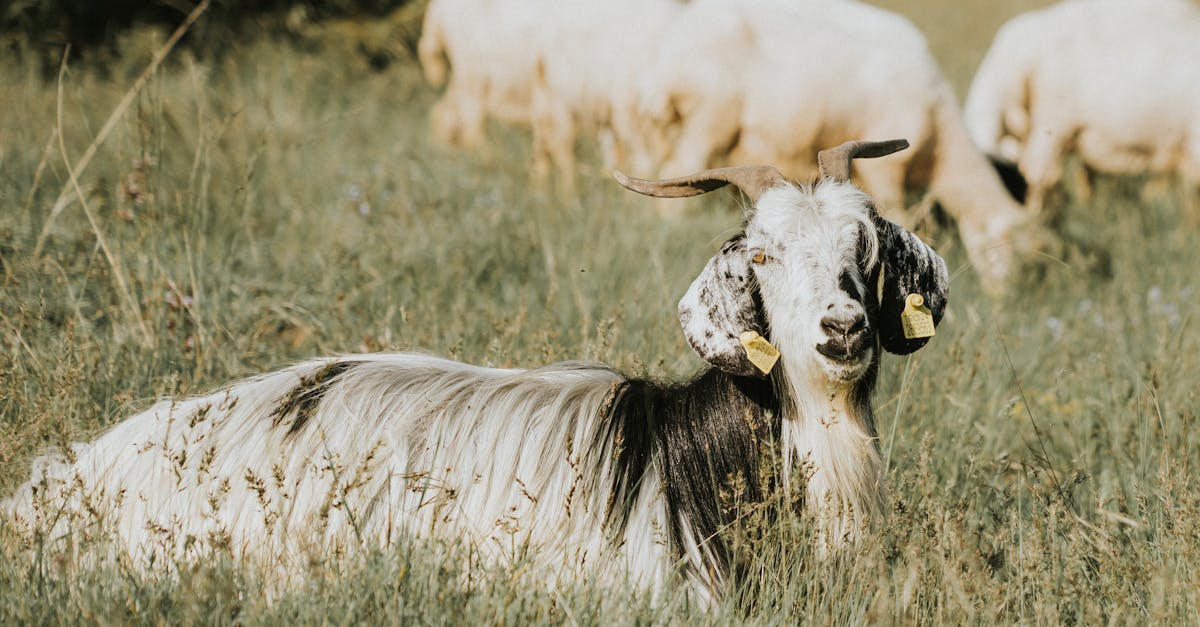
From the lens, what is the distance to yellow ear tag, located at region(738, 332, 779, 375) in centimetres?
298

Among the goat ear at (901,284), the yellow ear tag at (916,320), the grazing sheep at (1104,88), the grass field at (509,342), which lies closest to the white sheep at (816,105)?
the grass field at (509,342)

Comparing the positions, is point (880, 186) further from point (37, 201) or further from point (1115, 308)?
point (37, 201)

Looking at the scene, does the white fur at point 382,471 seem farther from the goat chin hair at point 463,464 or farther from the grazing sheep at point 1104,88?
the grazing sheep at point 1104,88

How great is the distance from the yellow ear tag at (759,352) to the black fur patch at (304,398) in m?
1.21

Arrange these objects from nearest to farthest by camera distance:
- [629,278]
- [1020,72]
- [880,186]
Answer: [629,278], [880,186], [1020,72]

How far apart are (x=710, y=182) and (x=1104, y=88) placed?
19.2ft

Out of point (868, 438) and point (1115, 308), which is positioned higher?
point (868, 438)

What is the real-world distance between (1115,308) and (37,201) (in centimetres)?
550

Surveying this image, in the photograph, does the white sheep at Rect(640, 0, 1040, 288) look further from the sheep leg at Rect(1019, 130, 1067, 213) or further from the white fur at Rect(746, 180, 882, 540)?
the white fur at Rect(746, 180, 882, 540)

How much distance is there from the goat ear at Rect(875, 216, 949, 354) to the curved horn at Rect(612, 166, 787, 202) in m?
0.33

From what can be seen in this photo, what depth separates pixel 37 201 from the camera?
17.9 feet

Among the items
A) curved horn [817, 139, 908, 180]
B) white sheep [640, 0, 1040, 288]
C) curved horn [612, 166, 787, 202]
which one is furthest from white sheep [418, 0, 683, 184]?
curved horn [612, 166, 787, 202]

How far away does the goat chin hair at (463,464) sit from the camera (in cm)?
304

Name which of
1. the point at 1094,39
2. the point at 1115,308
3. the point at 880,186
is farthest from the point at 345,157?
the point at 1094,39
